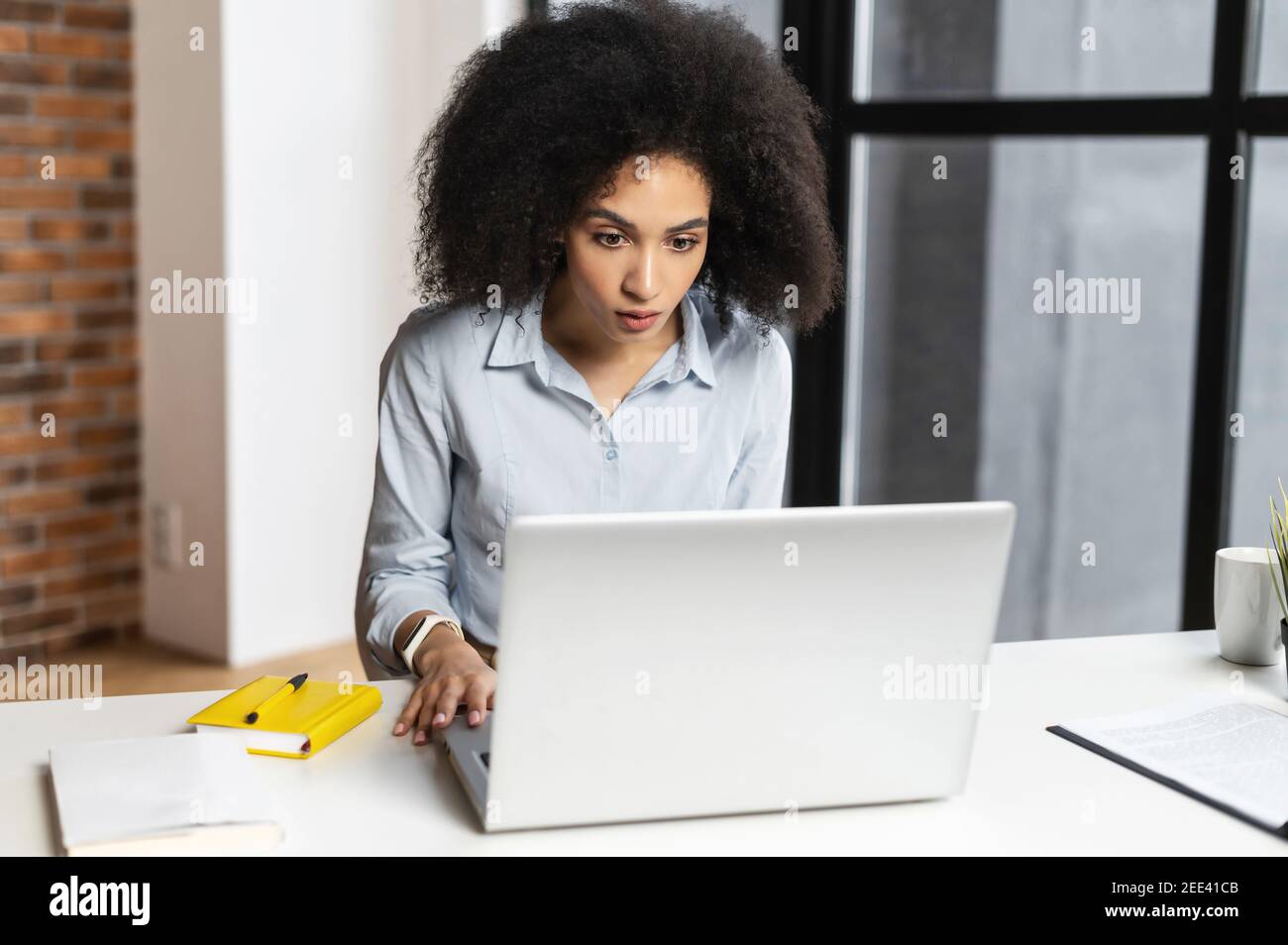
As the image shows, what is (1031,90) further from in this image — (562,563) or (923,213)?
(562,563)

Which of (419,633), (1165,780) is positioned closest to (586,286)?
(419,633)

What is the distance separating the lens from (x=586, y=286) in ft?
5.49

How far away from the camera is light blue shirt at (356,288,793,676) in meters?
1.74

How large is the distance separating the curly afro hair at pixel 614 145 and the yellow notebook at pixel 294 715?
64cm

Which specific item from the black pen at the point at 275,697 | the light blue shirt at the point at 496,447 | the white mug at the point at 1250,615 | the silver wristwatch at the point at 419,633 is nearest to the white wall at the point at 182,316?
the light blue shirt at the point at 496,447

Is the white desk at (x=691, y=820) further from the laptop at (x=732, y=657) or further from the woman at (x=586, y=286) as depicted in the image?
the woman at (x=586, y=286)

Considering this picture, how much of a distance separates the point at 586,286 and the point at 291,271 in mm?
1968

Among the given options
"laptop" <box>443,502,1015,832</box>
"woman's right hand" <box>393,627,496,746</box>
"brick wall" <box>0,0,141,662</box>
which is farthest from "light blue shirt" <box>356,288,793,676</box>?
"brick wall" <box>0,0,141,662</box>

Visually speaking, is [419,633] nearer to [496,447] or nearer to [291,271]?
[496,447]

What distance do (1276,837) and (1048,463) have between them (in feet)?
6.45

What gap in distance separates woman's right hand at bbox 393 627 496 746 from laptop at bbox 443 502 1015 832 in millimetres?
167

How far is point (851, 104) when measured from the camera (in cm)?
313

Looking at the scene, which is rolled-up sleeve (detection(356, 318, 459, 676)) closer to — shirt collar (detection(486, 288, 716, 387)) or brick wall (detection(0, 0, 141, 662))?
shirt collar (detection(486, 288, 716, 387))

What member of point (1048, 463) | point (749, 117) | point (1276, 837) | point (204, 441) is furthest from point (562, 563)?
point (204, 441)
